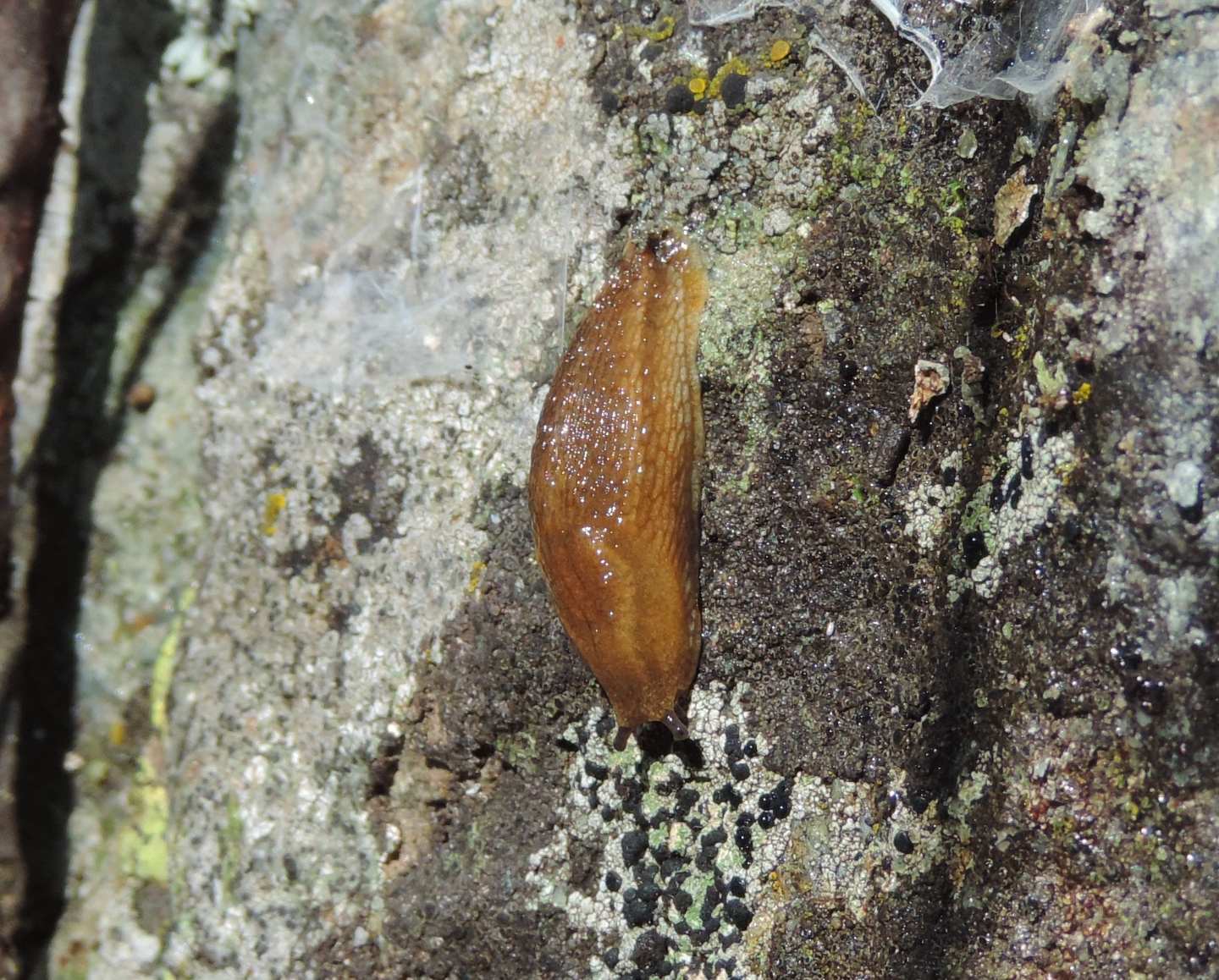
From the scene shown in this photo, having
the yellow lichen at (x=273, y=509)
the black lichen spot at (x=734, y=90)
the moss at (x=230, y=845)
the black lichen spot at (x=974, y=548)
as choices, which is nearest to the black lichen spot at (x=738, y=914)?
the black lichen spot at (x=974, y=548)

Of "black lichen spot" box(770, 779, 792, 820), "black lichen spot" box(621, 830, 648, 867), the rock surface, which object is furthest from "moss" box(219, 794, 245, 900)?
"black lichen spot" box(770, 779, 792, 820)

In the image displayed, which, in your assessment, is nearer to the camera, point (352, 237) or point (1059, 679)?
point (1059, 679)

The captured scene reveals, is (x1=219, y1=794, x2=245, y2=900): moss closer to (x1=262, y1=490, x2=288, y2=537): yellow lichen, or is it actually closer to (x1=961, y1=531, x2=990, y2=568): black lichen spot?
(x1=262, y1=490, x2=288, y2=537): yellow lichen

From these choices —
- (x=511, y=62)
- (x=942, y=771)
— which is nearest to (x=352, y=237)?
Answer: (x=511, y=62)

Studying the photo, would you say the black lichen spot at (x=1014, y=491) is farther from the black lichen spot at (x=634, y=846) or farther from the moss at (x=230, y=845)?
the moss at (x=230, y=845)

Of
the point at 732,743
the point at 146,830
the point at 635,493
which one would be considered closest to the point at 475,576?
the point at 635,493

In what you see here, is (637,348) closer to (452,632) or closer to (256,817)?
(452,632)
